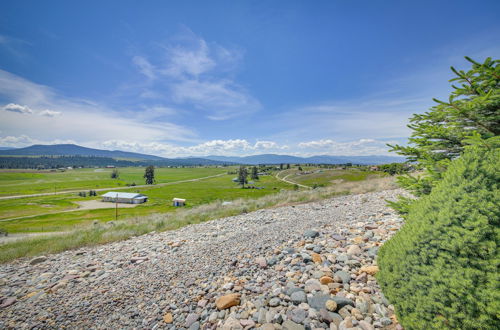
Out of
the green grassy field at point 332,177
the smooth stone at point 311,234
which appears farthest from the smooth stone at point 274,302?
the green grassy field at point 332,177

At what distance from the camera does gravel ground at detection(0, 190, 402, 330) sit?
367 cm

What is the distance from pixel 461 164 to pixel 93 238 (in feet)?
49.8

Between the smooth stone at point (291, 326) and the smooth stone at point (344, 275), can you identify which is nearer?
the smooth stone at point (291, 326)

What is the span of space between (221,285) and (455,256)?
4.58m

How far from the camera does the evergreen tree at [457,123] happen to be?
3.58 metres

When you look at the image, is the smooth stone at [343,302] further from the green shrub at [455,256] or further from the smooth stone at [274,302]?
the smooth stone at [274,302]

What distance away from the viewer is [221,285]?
495 cm

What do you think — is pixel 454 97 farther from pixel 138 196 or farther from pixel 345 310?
pixel 138 196

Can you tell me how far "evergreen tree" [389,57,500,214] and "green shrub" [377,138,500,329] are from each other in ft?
4.04

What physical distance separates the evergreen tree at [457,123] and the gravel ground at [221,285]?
225 centimetres

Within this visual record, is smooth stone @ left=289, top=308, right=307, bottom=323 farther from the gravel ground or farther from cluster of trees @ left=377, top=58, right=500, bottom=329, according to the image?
cluster of trees @ left=377, top=58, right=500, bottom=329

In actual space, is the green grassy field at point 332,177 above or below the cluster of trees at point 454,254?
below

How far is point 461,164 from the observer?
269cm

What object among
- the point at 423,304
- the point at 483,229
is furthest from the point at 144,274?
the point at 483,229
